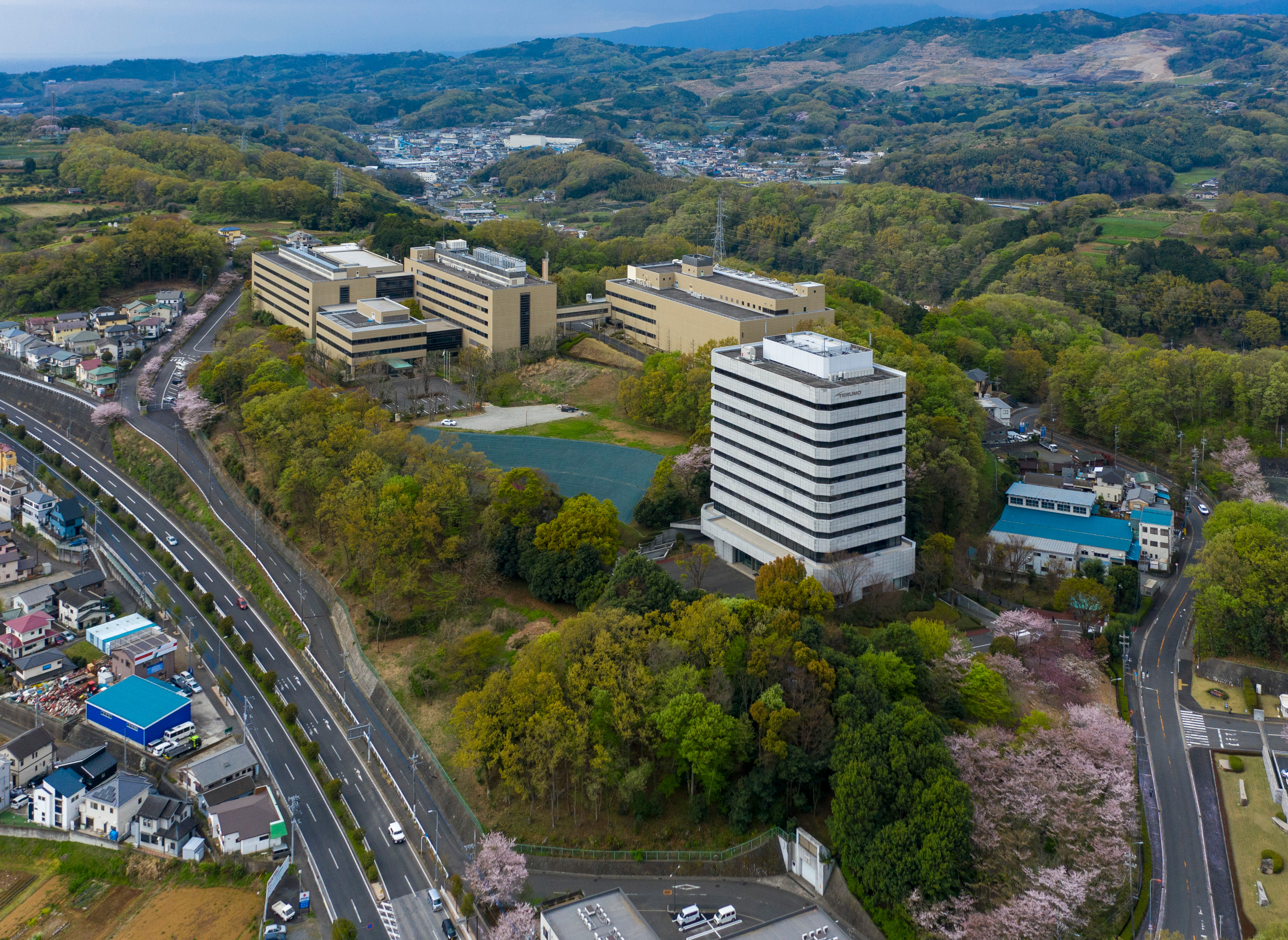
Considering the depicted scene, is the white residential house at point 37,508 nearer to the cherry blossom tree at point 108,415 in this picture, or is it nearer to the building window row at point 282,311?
the cherry blossom tree at point 108,415

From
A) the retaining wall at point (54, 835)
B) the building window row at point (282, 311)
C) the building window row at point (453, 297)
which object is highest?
the building window row at point (453, 297)

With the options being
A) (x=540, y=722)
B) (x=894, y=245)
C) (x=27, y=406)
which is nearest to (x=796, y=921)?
(x=540, y=722)

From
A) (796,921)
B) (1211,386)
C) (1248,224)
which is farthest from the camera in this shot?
(1248,224)

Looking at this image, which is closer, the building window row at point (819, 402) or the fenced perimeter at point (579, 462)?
the building window row at point (819, 402)

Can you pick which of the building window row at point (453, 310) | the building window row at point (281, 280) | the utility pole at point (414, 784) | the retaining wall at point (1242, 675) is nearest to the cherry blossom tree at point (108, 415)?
the building window row at point (281, 280)

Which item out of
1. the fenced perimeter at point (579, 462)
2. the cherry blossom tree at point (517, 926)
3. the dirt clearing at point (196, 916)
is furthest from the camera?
the fenced perimeter at point (579, 462)

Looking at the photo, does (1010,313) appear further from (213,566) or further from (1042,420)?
(213,566)

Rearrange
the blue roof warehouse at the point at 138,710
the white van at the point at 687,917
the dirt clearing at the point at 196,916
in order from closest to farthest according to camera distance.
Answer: the white van at the point at 687,917 < the dirt clearing at the point at 196,916 < the blue roof warehouse at the point at 138,710

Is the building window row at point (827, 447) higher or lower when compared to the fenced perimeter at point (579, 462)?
higher
